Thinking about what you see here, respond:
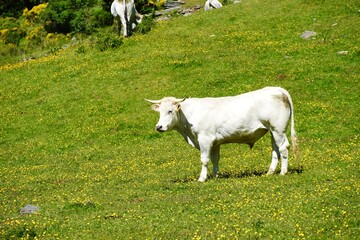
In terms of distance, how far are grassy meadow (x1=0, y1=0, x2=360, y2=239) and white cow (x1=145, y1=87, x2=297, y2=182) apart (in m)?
0.94

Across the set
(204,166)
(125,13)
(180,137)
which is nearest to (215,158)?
(204,166)

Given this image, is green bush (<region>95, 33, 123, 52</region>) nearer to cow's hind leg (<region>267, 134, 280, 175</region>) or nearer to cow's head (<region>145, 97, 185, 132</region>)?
cow's head (<region>145, 97, 185, 132</region>)

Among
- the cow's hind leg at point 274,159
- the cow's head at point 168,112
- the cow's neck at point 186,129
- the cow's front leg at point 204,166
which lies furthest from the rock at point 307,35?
the cow's front leg at point 204,166

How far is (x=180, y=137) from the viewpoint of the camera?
2708cm

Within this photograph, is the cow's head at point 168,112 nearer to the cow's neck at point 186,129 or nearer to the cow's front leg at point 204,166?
the cow's neck at point 186,129

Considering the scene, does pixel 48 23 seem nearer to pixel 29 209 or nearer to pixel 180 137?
pixel 180 137

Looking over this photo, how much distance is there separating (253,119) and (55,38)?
45297mm

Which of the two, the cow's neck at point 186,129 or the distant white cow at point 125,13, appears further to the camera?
the distant white cow at point 125,13

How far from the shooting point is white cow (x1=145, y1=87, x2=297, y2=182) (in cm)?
1741

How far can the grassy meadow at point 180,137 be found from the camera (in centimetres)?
1302

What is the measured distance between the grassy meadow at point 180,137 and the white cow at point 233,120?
0.94 metres

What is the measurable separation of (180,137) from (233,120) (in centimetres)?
974

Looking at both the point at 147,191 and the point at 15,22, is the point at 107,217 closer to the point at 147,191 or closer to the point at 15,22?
the point at 147,191

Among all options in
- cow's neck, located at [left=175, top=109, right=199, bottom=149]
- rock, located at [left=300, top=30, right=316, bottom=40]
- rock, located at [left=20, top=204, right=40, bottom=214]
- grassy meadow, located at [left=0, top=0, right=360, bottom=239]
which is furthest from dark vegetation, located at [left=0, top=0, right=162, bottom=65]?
rock, located at [left=20, top=204, right=40, bottom=214]
